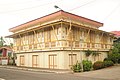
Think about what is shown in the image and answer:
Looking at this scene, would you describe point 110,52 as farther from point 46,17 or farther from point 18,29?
point 18,29

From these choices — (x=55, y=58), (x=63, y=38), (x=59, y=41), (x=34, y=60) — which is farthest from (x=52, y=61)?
(x=34, y=60)

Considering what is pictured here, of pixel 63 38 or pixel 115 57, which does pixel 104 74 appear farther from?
pixel 115 57

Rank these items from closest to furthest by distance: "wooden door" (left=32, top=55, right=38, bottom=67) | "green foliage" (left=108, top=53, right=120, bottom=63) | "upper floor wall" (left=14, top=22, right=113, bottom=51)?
"upper floor wall" (left=14, top=22, right=113, bottom=51) → "green foliage" (left=108, top=53, right=120, bottom=63) → "wooden door" (left=32, top=55, right=38, bottom=67)

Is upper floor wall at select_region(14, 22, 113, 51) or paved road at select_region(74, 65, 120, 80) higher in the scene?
upper floor wall at select_region(14, 22, 113, 51)

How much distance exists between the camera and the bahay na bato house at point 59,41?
29203 mm

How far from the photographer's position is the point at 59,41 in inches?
1145

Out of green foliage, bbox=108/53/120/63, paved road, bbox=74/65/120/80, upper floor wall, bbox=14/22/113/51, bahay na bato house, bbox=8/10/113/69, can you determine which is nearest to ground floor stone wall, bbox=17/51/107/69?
bahay na bato house, bbox=8/10/113/69

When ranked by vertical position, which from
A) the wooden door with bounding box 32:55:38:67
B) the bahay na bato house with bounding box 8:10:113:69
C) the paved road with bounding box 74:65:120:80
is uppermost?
the bahay na bato house with bounding box 8:10:113:69

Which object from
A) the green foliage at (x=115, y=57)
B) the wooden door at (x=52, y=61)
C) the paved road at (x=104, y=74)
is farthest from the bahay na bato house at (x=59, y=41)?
the paved road at (x=104, y=74)

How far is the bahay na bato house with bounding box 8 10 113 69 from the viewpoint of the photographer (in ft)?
95.8

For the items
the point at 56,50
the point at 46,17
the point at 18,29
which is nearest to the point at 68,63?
the point at 56,50

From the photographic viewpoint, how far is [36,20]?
35281mm

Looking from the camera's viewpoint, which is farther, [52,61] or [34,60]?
[34,60]

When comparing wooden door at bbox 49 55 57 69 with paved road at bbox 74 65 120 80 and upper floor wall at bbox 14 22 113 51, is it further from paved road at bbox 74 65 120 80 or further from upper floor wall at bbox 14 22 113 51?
paved road at bbox 74 65 120 80
